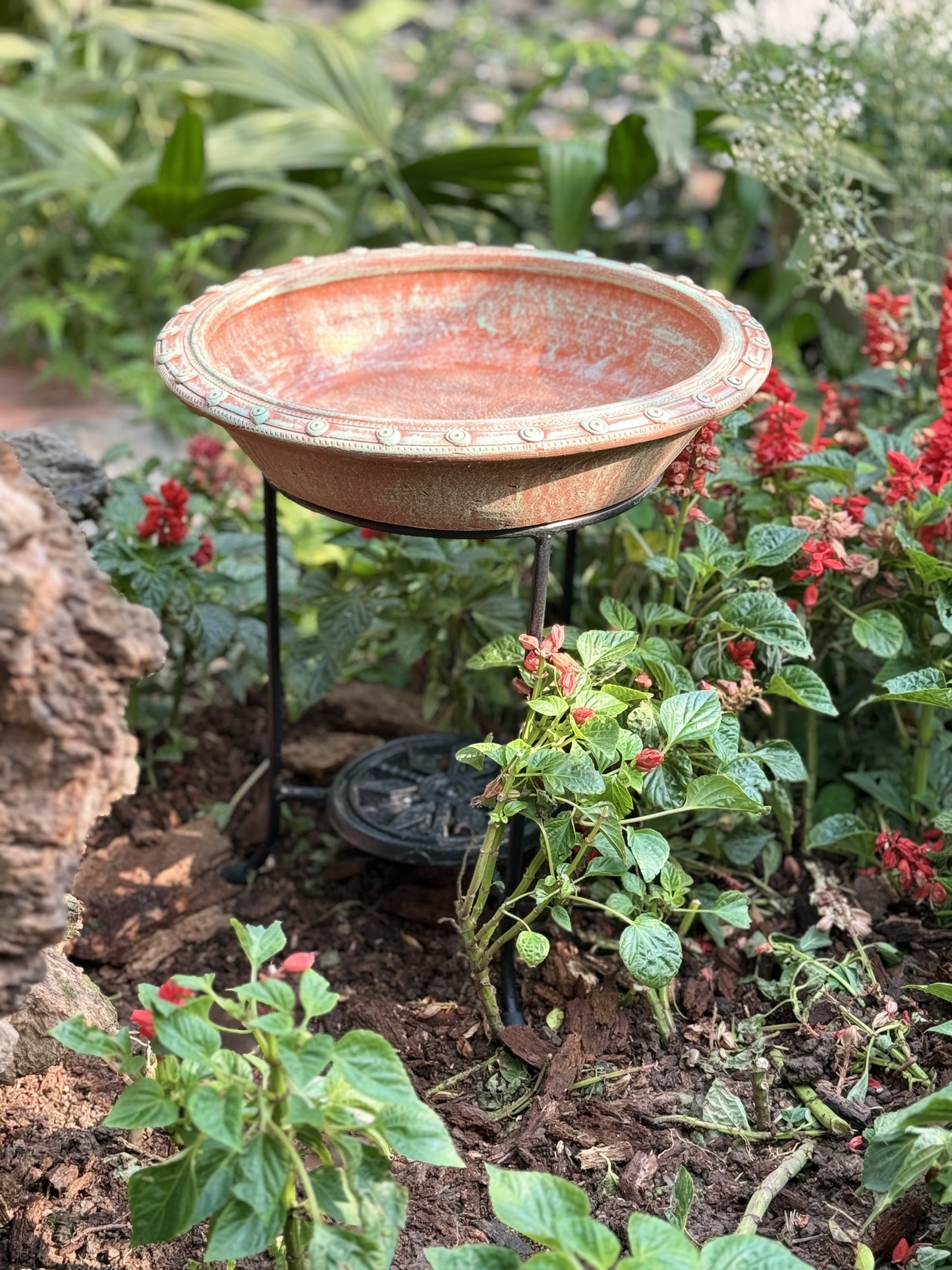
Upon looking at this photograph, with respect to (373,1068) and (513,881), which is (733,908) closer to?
(513,881)

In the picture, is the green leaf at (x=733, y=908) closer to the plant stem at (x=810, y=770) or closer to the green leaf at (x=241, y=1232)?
the plant stem at (x=810, y=770)

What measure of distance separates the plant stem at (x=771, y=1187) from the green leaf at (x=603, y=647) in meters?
0.75

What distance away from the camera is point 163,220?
4.29m

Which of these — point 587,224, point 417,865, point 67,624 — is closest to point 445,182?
point 587,224

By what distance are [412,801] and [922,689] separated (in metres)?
0.96

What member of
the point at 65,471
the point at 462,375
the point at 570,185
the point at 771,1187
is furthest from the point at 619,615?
the point at 570,185

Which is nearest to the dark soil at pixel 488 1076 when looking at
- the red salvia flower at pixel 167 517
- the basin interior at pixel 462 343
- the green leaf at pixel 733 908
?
the green leaf at pixel 733 908

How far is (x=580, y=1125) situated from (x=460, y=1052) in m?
0.25

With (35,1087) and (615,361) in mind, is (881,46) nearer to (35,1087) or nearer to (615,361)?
(615,361)

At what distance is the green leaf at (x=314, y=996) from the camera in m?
1.42

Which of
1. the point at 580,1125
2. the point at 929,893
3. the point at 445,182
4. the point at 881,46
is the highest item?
the point at 881,46

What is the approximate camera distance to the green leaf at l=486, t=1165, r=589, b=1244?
4.48ft

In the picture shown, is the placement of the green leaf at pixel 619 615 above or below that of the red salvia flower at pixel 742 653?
above

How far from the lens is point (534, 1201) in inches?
54.6
